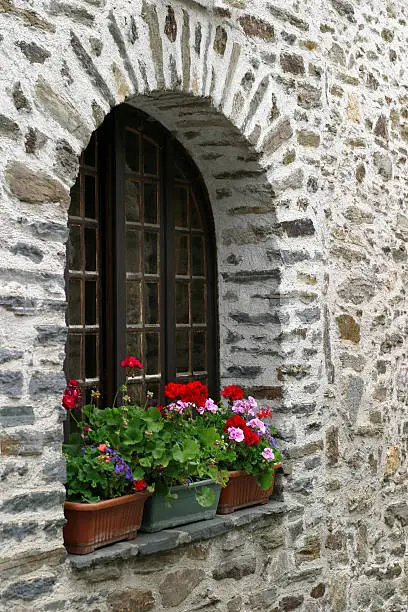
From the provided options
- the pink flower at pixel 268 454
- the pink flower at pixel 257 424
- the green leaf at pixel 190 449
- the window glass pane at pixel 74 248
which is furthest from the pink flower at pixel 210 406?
the window glass pane at pixel 74 248

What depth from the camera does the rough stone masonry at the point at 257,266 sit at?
3385 mm

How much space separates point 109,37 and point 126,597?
233 centimetres

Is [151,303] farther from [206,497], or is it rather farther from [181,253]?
[206,497]

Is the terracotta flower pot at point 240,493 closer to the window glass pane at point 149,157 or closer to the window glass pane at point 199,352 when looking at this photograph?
the window glass pane at point 199,352

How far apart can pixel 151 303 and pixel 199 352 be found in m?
0.48

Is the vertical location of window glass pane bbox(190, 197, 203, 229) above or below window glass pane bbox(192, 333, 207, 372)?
above

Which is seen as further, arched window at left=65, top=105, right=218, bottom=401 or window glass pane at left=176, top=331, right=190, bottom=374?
window glass pane at left=176, top=331, right=190, bottom=374

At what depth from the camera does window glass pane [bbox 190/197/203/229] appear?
4.89 meters

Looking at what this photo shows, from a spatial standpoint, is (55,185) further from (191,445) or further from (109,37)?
(191,445)

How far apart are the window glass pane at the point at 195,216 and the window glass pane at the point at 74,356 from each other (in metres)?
1.04

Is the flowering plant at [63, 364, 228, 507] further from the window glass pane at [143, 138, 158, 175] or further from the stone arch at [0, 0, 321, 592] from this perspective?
the window glass pane at [143, 138, 158, 175]

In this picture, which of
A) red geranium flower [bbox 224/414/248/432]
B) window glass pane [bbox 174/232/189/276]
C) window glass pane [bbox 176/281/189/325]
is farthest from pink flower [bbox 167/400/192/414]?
window glass pane [bbox 174/232/189/276]

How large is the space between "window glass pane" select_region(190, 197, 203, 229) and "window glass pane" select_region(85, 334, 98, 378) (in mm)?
946

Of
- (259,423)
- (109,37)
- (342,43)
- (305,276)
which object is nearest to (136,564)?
(259,423)
